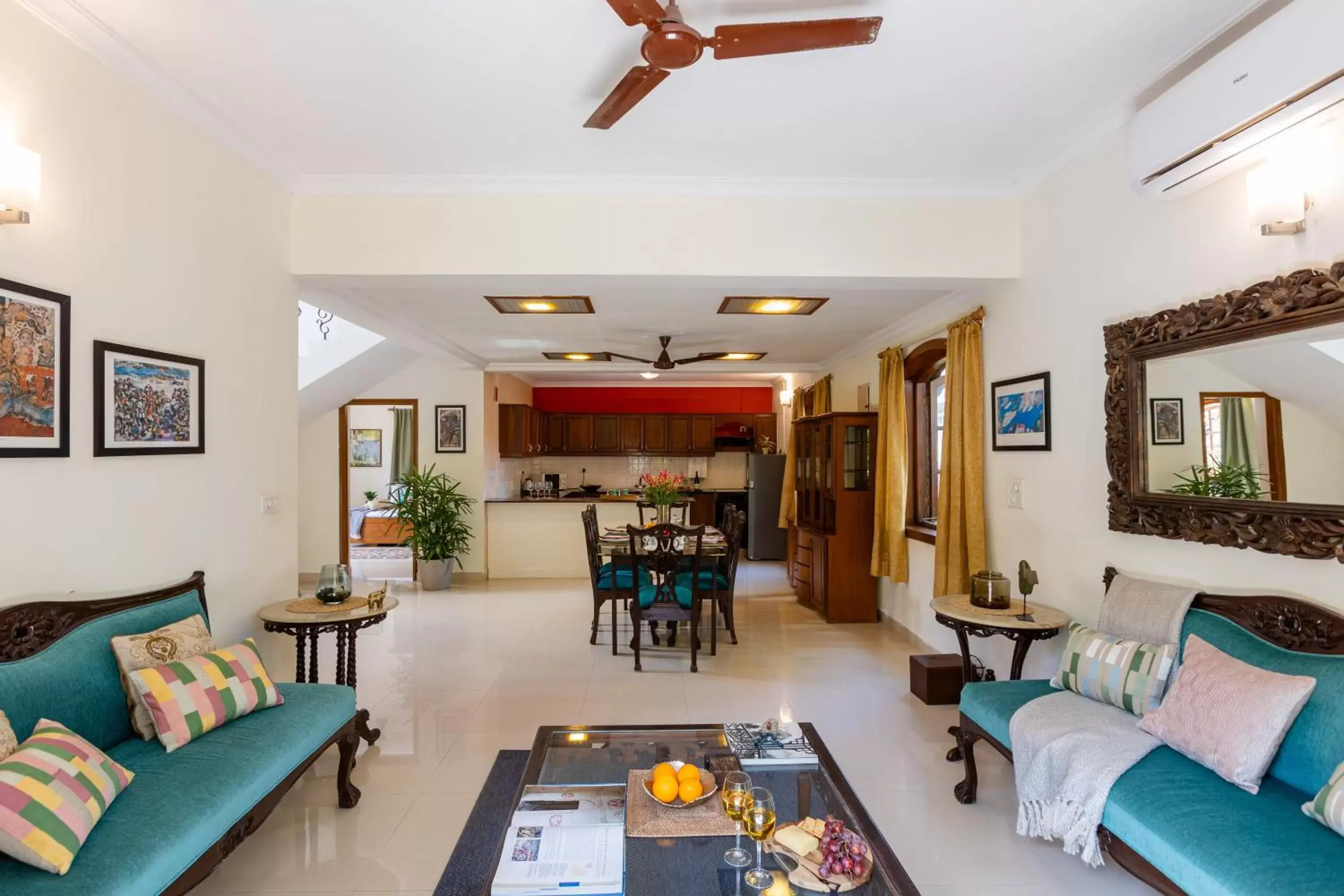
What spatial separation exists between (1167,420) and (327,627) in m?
3.56

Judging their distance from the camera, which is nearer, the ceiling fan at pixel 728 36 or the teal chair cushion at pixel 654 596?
the ceiling fan at pixel 728 36

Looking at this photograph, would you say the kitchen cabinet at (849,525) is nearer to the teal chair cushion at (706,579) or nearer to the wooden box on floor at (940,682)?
the teal chair cushion at (706,579)

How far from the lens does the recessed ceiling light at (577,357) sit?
704 centimetres

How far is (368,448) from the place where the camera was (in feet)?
37.3

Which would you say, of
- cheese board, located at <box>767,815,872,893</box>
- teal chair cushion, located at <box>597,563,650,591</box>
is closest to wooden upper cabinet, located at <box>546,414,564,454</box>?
teal chair cushion, located at <box>597,563,650,591</box>

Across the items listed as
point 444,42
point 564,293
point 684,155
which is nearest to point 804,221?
point 684,155

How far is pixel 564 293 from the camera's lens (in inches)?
167

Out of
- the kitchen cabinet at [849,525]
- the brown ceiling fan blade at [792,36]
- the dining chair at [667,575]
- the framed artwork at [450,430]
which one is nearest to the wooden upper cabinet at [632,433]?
the framed artwork at [450,430]

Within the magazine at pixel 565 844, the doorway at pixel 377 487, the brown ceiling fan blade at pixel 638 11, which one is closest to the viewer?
the magazine at pixel 565 844

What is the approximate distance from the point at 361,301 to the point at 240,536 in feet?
6.38

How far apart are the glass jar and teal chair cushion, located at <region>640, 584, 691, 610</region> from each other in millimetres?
1925

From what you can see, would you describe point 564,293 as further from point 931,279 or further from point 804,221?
point 931,279

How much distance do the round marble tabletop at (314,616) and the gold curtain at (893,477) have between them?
366 centimetres

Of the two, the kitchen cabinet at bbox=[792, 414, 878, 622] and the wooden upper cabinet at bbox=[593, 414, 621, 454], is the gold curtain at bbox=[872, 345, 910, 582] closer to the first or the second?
the kitchen cabinet at bbox=[792, 414, 878, 622]
